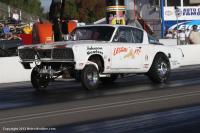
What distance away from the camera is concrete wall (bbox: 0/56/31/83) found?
2047cm

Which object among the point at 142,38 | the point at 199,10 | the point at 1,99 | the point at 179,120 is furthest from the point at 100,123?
the point at 199,10

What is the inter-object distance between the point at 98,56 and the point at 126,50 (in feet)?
3.31

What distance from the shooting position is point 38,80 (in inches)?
617

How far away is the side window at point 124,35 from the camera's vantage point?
15898 mm

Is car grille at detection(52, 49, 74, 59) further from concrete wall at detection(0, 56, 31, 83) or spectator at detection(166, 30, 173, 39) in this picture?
spectator at detection(166, 30, 173, 39)

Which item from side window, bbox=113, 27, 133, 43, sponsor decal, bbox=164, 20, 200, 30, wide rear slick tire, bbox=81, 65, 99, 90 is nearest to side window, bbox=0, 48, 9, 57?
side window, bbox=113, 27, 133, 43

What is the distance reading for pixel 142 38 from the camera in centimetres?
1675

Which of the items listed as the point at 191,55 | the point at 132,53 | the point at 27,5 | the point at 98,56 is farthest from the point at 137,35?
the point at 27,5

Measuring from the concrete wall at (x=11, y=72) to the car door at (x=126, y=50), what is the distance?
578cm

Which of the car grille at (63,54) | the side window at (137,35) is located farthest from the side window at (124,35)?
the car grille at (63,54)

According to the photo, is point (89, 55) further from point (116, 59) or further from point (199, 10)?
point (199, 10)

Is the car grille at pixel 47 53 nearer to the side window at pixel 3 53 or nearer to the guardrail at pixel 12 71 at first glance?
the guardrail at pixel 12 71

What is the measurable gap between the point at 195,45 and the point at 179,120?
1943 cm

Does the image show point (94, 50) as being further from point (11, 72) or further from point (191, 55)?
point (191, 55)
